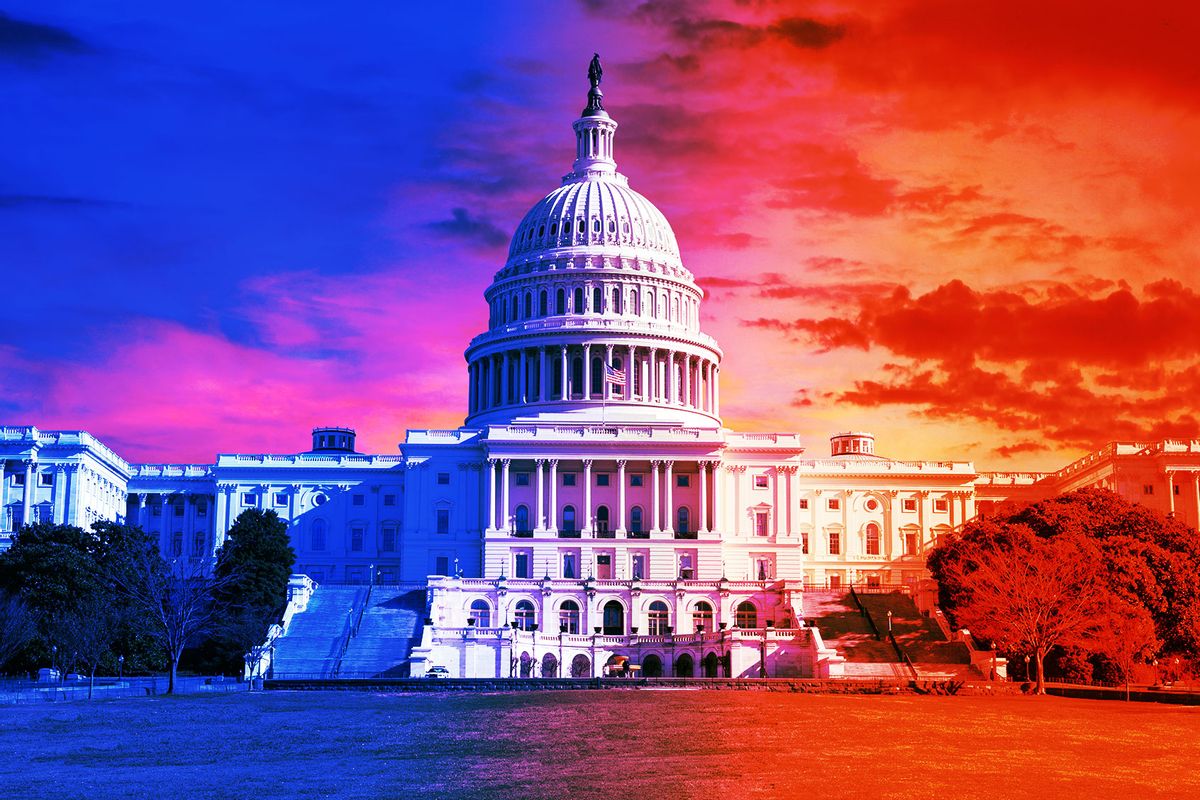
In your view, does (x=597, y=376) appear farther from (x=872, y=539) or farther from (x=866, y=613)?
(x=866, y=613)

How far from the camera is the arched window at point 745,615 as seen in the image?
11856 centimetres

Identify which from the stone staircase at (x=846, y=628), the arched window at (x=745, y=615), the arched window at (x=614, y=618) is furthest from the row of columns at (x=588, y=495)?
the stone staircase at (x=846, y=628)

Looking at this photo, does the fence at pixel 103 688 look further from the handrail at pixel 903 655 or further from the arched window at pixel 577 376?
the arched window at pixel 577 376

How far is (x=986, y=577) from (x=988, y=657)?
4.72 metres

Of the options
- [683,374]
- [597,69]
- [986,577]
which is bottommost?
[986,577]

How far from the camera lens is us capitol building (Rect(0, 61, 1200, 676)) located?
397 feet

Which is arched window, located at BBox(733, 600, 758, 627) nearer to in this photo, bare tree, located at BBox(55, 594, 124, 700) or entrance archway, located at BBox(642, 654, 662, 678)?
entrance archway, located at BBox(642, 654, 662, 678)

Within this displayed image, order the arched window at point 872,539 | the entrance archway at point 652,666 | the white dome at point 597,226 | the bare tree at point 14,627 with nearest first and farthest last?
the bare tree at point 14,627
the entrance archway at point 652,666
the arched window at point 872,539
the white dome at point 597,226

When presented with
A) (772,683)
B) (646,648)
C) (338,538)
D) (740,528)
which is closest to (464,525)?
(338,538)

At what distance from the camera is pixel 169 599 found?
9362cm

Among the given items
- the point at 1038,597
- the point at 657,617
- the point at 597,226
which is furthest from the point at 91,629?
the point at 597,226

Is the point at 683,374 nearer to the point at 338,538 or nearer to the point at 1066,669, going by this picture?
the point at 338,538

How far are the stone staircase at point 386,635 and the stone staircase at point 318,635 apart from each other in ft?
3.41

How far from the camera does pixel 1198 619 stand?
3792 inches
